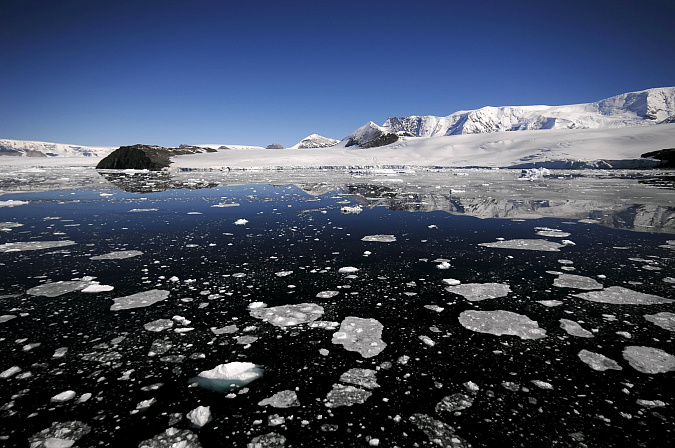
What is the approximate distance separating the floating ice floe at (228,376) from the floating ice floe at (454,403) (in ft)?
3.23

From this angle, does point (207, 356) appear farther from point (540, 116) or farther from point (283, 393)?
point (540, 116)

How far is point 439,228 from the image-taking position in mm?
5812

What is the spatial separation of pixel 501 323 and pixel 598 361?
0.61 metres

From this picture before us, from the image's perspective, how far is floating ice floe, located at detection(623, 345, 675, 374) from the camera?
1903 mm

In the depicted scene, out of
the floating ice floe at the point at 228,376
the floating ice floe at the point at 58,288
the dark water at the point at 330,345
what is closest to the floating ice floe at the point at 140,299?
the dark water at the point at 330,345

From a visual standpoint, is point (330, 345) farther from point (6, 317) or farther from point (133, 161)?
point (133, 161)

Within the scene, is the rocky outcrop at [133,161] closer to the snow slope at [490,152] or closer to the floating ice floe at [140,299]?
the snow slope at [490,152]

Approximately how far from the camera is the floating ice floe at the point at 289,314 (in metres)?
2.49

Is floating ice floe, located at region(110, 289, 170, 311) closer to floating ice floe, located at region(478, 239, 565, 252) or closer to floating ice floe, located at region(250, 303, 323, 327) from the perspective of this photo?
floating ice floe, located at region(250, 303, 323, 327)

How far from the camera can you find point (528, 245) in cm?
466

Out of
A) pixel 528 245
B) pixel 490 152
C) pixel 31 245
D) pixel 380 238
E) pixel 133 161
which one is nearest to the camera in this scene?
pixel 31 245

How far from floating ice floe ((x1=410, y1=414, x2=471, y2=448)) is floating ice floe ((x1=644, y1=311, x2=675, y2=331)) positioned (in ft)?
6.82

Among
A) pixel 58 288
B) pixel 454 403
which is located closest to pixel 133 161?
pixel 58 288

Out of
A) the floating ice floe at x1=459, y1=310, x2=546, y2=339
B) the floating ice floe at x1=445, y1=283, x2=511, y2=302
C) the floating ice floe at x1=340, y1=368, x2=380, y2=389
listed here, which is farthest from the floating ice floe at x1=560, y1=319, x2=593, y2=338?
the floating ice floe at x1=340, y1=368, x2=380, y2=389
